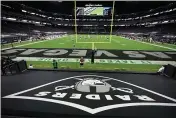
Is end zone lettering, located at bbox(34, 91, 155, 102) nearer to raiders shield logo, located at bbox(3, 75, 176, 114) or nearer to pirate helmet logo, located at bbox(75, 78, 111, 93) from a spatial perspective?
raiders shield logo, located at bbox(3, 75, 176, 114)

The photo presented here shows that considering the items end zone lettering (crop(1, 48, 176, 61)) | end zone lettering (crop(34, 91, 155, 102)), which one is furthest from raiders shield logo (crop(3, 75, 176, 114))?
end zone lettering (crop(1, 48, 176, 61))

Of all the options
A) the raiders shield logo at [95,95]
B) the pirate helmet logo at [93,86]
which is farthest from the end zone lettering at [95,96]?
the pirate helmet logo at [93,86]

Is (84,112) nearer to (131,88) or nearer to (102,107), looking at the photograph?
(102,107)

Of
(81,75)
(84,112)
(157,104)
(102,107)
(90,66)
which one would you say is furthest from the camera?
(90,66)

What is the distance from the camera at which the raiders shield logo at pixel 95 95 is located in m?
→ 6.51

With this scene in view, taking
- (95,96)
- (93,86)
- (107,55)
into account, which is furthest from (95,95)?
(107,55)

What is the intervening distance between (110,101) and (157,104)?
1.54 meters

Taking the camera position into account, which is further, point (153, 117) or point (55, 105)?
point (55, 105)

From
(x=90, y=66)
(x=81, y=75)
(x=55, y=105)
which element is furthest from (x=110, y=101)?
(x=90, y=66)

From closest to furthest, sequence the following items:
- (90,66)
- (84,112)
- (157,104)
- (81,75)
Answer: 1. (84,112)
2. (157,104)
3. (81,75)
4. (90,66)

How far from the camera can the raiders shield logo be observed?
6512mm

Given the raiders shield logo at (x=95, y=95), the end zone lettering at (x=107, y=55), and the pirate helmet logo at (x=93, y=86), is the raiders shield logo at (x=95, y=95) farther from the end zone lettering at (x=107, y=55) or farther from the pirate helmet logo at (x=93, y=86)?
the end zone lettering at (x=107, y=55)

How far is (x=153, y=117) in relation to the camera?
5.61m

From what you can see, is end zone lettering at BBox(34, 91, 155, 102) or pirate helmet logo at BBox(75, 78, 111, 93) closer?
end zone lettering at BBox(34, 91, 155, 102)
